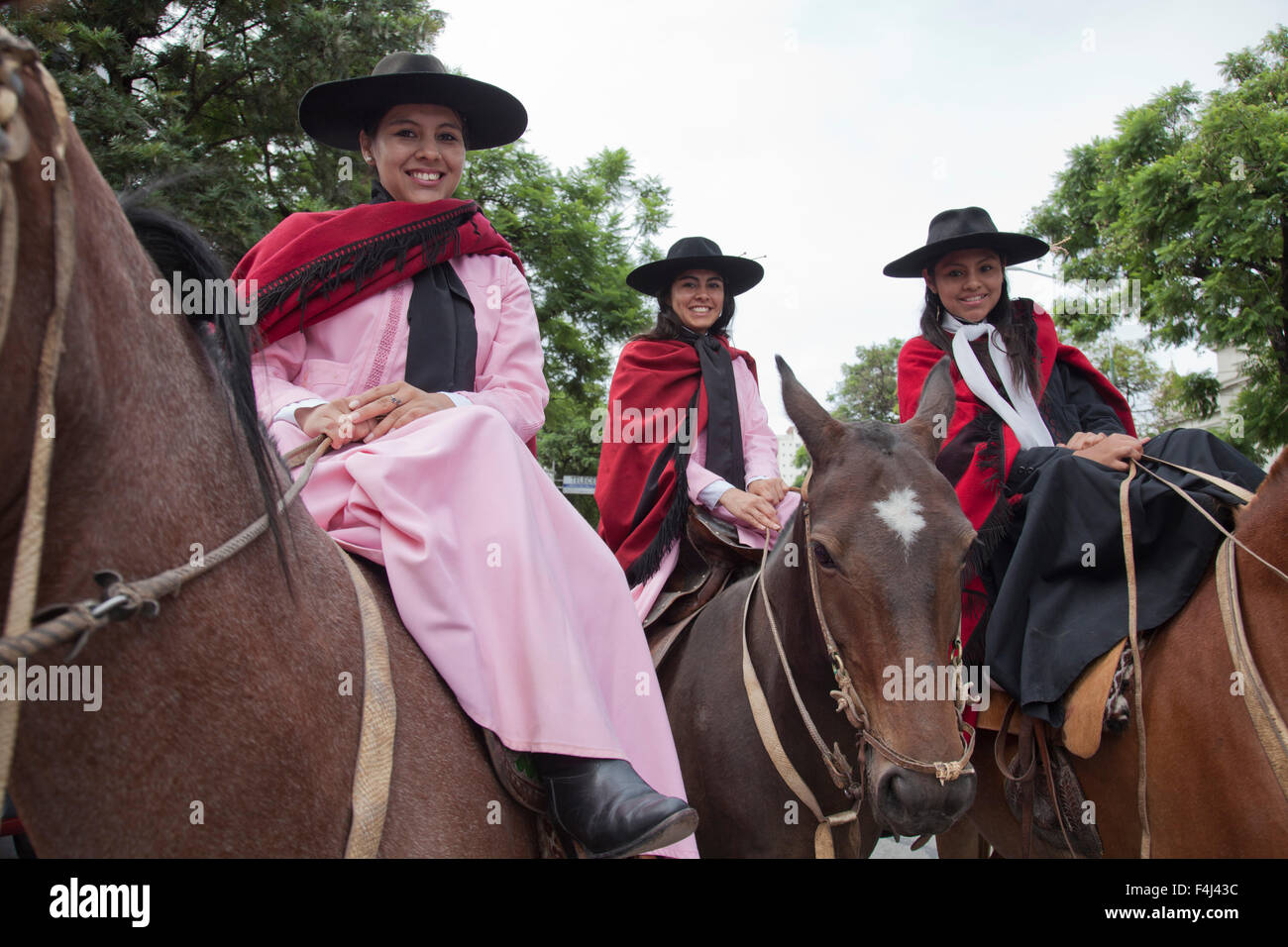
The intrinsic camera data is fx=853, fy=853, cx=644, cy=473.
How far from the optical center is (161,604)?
1330mm

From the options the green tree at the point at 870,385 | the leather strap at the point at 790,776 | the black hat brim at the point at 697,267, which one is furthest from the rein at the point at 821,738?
the green tree at the point at 870,385

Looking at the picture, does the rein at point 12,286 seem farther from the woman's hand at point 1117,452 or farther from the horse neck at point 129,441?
the woman's hand at point 1117,452

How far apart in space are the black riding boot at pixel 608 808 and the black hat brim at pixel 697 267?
12.3 ft

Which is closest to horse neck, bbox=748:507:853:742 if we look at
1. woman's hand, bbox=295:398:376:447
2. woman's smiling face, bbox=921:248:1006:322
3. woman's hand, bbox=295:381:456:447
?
woman's hand, bbox=295:381:456:447

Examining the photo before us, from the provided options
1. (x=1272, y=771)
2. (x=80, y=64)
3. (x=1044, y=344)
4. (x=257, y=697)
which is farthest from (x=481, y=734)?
(x=80, y=64)

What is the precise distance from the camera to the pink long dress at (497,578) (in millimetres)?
1920

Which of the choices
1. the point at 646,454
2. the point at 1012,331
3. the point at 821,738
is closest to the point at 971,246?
the point at 1012,331

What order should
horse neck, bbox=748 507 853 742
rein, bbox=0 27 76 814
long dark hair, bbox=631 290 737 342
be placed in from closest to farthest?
rein, bbox=0 27 76 814, horse neck, bbox=748 507 853 742, long dark hair, bbox=631 290 737 342

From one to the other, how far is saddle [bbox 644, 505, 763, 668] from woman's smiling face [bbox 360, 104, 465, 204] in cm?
213

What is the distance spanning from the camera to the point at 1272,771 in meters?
2.48

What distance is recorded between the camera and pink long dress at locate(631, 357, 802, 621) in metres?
4.43

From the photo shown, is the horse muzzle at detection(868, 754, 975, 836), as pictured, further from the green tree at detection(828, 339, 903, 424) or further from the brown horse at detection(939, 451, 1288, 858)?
the green tree at detection(828, 339, 903, 424)
